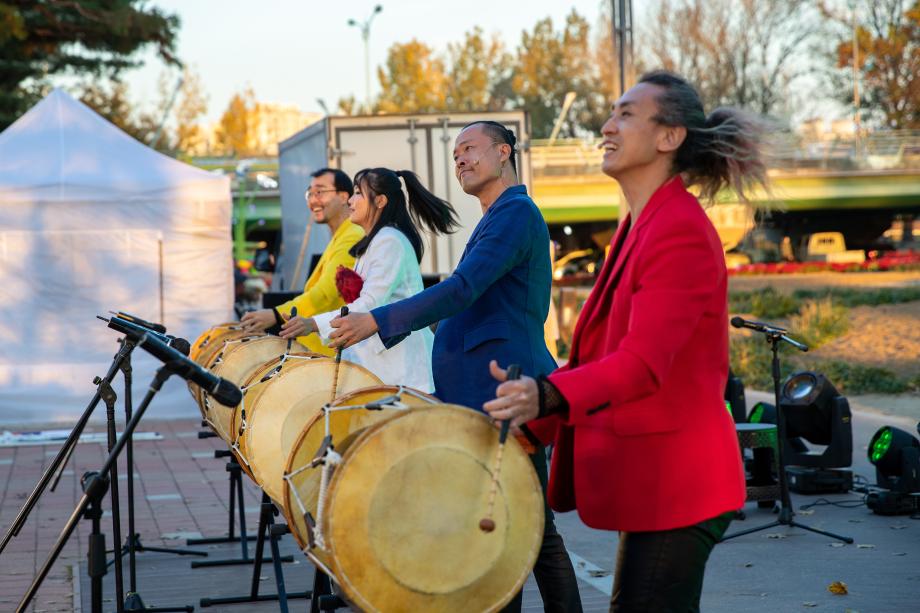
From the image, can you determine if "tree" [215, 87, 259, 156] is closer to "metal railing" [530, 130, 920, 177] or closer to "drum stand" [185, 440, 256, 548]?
"metal railing" [530, 130, 920, 177]

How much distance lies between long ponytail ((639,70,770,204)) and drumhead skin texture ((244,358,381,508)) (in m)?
1.96

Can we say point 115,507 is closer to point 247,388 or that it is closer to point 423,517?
point 247,388

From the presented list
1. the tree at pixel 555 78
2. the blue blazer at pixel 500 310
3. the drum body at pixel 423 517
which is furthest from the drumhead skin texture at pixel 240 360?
the tree at pixel 555 78

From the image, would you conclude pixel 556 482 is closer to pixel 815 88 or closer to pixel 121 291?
pixel 121 291

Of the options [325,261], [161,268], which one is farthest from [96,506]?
[161,268]

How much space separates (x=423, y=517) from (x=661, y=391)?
0.66m

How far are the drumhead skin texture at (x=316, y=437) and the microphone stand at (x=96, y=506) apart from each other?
479 millimetres

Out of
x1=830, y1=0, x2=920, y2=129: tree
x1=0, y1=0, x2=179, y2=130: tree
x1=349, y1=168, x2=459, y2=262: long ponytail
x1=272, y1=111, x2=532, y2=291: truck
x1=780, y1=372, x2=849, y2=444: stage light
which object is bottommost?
x1=780, y1=372, x2=849, y2=444: stage light

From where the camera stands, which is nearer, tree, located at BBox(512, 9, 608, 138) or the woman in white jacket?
the woman in white jacket

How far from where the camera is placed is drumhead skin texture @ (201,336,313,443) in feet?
19.5

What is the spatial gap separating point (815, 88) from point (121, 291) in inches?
2060

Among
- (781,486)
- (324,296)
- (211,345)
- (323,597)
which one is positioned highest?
(324,296)

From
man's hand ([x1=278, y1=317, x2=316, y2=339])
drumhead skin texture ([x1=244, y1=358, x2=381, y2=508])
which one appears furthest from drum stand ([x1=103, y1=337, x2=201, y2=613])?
man's hand ([x1=278, y1=317, x2=316, y2=339])

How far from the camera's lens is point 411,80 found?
67125mm
